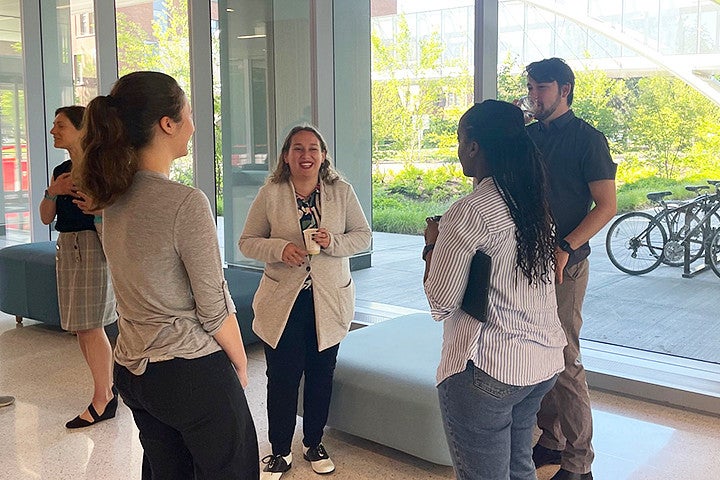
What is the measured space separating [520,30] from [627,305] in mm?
1799

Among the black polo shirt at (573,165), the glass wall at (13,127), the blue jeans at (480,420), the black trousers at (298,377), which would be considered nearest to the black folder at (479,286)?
the blue jeans at (480,420)

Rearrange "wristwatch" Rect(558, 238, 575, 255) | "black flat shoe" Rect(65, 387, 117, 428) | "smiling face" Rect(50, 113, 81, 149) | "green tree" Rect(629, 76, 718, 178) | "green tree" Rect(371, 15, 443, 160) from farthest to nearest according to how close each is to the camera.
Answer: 1. "green tree" Rect(371, 15, 443, 160)
2. "green tree" Rect(629, 76, 718, 178)
3. "black flat shoe" Rect(65, 387, 117, 428)
4. "smiling face" Rect(50, 113, 81, 149)
5. "wristwatch" Rect(558, 238, 575, 255)

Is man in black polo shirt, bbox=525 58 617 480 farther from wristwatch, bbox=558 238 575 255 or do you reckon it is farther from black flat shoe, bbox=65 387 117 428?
black flat shoe, bbox=65 387 117 428

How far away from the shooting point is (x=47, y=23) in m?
7.40

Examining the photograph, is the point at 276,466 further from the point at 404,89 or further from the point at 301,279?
the point at 404,89

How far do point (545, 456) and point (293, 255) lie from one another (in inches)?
54.2

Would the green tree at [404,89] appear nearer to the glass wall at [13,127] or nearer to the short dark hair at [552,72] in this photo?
the short dark hair at [552,72]

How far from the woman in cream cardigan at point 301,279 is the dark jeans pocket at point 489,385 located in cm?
116

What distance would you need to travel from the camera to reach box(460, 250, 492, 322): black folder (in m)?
1.80

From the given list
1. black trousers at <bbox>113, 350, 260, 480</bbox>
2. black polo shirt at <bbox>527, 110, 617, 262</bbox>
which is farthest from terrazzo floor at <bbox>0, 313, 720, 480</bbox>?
black trousers at <bbox>113, 350, 260, 480</bbox>

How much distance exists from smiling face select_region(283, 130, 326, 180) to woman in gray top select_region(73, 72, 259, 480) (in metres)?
1.11

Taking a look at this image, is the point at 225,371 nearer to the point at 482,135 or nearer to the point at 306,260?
the point at 482,135

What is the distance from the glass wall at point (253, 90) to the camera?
5844mm

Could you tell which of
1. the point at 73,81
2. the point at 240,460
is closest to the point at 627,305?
the point at 240,460
